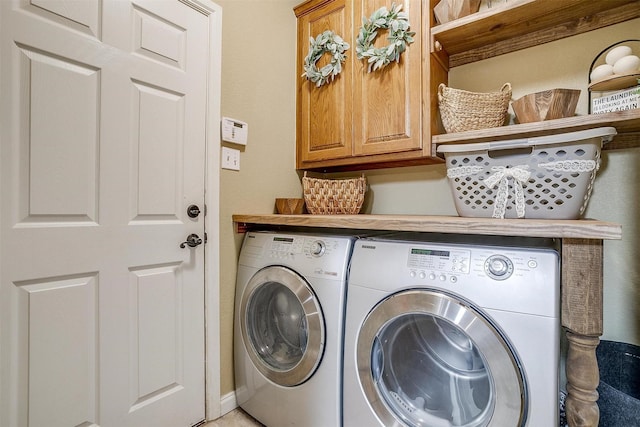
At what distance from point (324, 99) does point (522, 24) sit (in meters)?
1.01

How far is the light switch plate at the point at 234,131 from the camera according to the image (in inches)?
61.9

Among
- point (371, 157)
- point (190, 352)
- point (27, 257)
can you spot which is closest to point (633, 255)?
point (371, 157)

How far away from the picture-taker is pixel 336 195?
1699 mm

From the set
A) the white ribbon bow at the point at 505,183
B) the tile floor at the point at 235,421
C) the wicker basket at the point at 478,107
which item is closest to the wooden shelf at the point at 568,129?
the wicker basket at the point at 478,107

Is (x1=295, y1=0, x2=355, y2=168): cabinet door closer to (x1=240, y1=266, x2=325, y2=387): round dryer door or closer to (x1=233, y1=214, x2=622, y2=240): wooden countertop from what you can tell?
(x1=233, y1=214, x2=622, y2=240): wooden countertop

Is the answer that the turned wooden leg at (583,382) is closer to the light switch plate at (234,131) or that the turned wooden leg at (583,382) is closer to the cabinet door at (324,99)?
the cabinet door at (324,99)

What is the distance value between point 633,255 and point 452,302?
0.92 m

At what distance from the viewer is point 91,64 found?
1151mm

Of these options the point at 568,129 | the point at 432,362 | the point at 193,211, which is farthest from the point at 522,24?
the point at 193,211

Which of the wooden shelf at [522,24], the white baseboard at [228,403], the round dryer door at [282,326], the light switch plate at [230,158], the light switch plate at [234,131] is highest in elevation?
the wooden shelf at [522,24]

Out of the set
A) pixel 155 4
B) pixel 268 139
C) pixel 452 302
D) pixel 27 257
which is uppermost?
pixel 155 4

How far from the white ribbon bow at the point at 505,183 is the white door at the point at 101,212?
50.7 inches

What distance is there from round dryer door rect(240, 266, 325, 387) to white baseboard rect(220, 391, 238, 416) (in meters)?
0.29

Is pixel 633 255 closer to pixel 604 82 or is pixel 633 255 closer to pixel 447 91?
pixel 604 82
